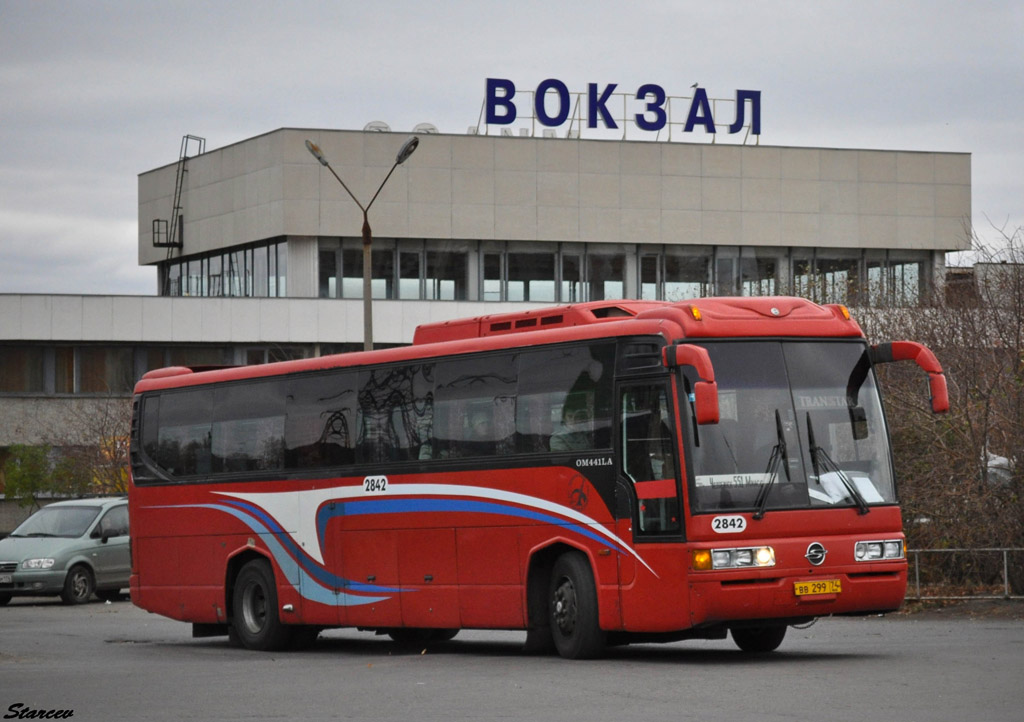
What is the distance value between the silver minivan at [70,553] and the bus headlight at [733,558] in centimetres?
1982

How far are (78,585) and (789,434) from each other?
20.3 m

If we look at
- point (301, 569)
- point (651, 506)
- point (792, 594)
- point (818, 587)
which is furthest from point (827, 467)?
point (301, 569)

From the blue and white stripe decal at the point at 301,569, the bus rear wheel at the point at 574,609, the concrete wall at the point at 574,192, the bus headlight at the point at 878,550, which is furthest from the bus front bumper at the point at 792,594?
the concrete wall at the point at 574,192

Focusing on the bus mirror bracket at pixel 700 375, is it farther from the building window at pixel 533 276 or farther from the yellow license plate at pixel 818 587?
the building window at pixel 533 276

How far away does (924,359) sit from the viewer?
16.1m

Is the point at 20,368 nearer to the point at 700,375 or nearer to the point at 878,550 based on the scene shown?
the point at 878,550

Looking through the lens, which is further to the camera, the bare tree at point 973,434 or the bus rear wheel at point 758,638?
the bare tree at point 973,434

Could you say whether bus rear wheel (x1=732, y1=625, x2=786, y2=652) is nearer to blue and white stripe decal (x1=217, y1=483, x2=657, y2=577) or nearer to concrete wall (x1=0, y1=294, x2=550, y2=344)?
blue and white stripe decal (x1=217, y1=483, x2=657, y2=577)

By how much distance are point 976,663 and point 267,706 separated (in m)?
6.31

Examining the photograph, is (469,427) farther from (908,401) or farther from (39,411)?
(39,411)

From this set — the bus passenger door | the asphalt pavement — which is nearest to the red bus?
the bus passenger door

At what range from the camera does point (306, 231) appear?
210 ft

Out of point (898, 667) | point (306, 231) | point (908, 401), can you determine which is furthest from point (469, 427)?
point (306, 231)

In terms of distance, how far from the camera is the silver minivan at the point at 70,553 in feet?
105
